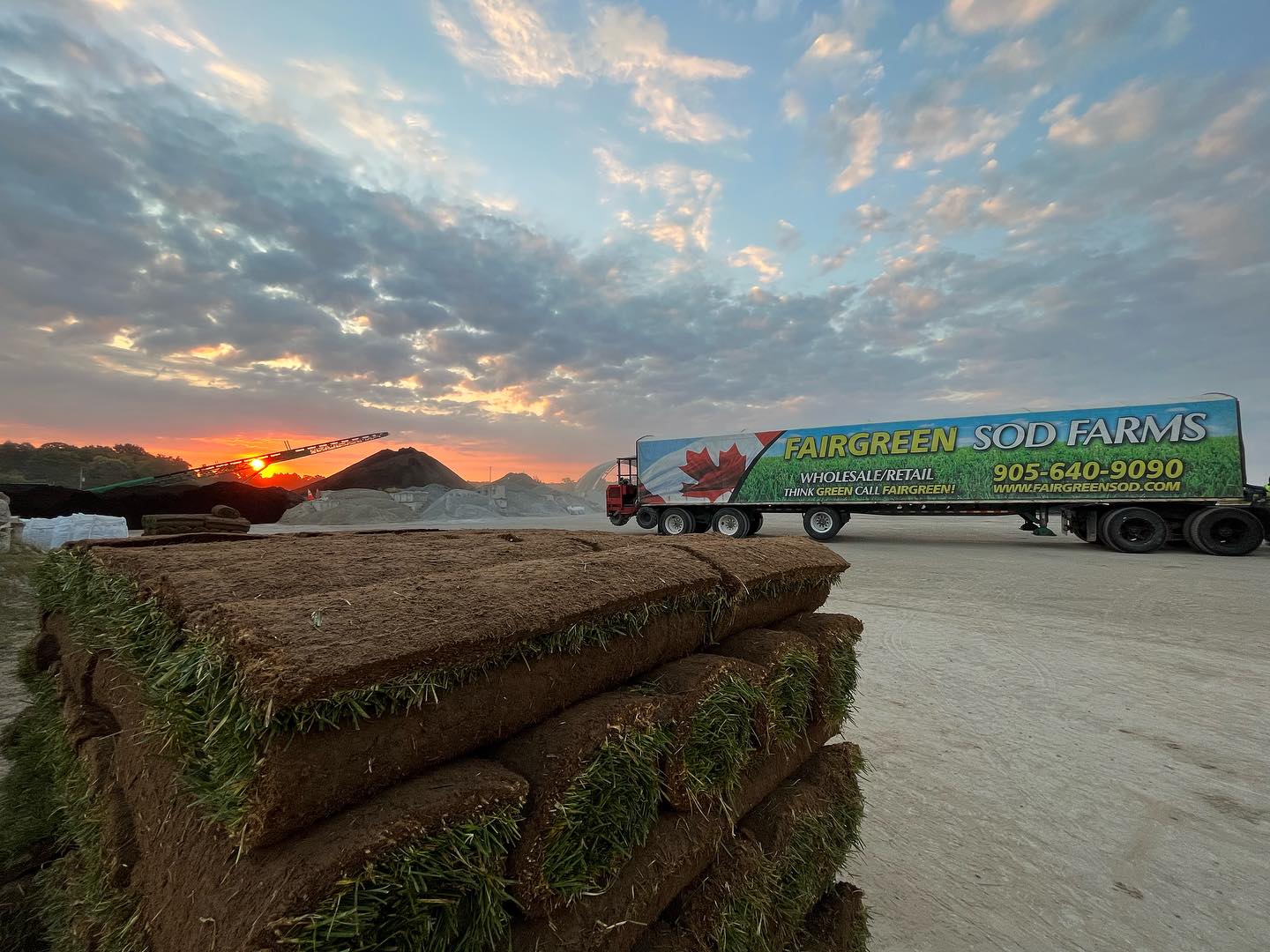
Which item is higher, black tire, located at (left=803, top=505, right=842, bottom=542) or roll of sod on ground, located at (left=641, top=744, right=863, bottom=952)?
black tire, located at (left=803, top=505, right=842, bottom=542)

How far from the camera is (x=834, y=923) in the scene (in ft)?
6.10

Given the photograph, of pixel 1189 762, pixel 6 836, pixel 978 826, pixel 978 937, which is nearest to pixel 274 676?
pixel 978 937

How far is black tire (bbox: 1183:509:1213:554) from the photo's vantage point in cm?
1294

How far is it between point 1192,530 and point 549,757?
17.8m

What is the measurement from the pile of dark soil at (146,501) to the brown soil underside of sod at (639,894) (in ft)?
67.3

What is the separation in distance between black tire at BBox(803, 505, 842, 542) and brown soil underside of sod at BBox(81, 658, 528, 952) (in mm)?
17136

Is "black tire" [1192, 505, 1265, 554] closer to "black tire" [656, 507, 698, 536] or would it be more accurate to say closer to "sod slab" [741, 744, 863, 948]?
"black tire" [656, 507, 698, 536]

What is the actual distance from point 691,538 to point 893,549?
1345cm

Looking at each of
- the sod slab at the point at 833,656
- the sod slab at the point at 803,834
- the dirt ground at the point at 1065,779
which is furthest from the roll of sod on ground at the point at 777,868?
the dirt ground at the point at 1065,779

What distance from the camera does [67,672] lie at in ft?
7.30

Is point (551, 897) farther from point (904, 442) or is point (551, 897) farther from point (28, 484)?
point (28, 484)

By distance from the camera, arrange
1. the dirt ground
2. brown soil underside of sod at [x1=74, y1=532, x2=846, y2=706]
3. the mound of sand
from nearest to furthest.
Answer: brown soil underside of sod at [x1=74, y1=532, x2=846, y2=706] → the dirt ground → the mound of sand

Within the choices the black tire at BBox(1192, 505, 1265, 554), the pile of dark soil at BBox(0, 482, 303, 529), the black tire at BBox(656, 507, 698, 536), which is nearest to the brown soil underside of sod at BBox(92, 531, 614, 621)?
the black tire at BBox(656, 507, 698, 536)

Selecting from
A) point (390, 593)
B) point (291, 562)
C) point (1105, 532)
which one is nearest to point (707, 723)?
point (390, 593)
